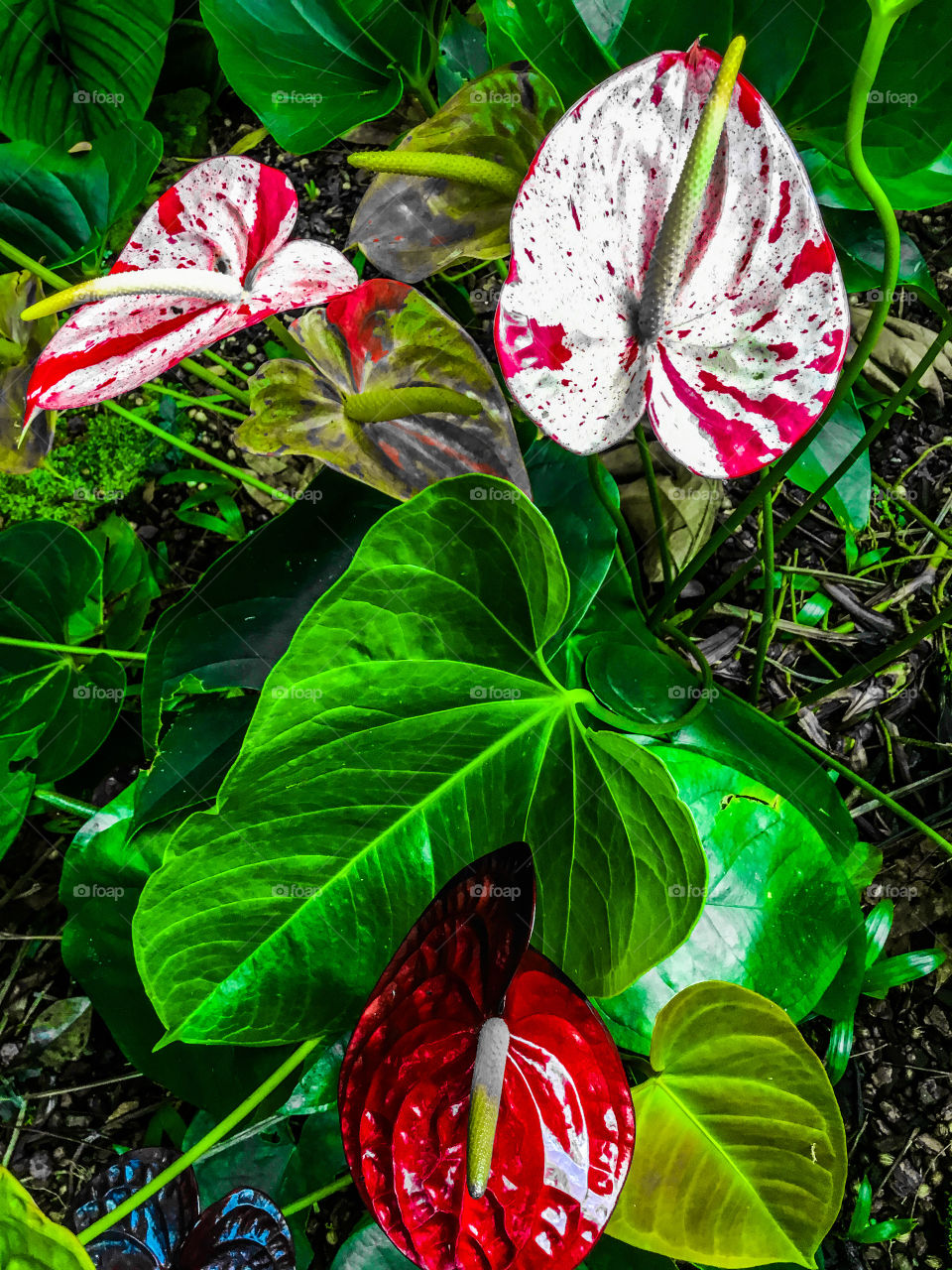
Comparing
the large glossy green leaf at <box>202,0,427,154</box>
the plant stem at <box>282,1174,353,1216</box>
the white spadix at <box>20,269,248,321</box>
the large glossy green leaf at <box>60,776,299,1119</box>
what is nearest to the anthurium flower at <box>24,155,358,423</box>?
the white spadix at <box>20,269,248,321</box>

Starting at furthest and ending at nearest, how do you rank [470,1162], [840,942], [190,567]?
[190,567] → [840,942] → [470,1162]

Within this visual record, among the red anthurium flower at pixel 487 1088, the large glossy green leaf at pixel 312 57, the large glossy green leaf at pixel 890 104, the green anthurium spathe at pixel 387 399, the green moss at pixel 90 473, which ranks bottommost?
the red anthurium flower at pixel 487 1088

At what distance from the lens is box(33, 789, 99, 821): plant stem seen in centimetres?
96

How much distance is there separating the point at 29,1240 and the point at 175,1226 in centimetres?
21

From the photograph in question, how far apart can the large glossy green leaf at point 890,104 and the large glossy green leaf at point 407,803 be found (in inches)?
18.6

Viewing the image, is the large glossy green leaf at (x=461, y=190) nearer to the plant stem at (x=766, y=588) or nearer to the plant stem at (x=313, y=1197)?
the plant stem at (x=766, y=588)

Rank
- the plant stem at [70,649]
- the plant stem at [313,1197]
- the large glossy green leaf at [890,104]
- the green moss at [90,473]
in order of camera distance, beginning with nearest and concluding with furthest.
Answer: the large glossy green leaf at [890,104] → the plant stem at [313,1197] → the plant stem at [70,649] → the green moss at [90,473]

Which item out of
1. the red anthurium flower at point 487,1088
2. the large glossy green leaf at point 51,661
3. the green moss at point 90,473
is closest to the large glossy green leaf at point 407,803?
the red anthurium flower at point 487,1088

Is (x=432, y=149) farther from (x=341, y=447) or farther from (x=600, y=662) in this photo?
(x=600, y=662)

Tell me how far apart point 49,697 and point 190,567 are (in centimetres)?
28

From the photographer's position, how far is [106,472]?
3.81 feet

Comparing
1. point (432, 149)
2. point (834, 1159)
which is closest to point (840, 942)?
point (834, 1159)

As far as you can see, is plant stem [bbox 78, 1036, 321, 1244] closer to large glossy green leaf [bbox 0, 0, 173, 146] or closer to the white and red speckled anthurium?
the white and red speckled anthurium

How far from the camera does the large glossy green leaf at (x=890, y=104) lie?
0.67 metres
